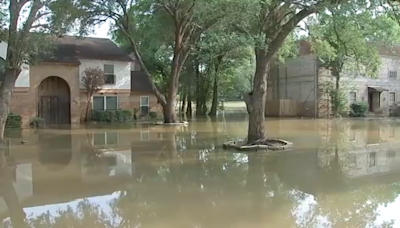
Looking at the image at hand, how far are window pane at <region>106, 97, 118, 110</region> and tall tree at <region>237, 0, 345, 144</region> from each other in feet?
52.7

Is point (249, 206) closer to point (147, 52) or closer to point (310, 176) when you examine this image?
point (310, 176)

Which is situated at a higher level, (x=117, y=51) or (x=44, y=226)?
(x=117, y=51)

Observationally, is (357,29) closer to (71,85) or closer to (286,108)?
(71,85)

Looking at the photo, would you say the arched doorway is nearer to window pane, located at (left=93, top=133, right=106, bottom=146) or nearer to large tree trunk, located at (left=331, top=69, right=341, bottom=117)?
window pane, located at (left=93, top=133, right=106, bottom=146)

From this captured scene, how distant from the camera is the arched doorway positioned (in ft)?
84.1

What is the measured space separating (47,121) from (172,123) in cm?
846

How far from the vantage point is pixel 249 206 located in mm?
6379

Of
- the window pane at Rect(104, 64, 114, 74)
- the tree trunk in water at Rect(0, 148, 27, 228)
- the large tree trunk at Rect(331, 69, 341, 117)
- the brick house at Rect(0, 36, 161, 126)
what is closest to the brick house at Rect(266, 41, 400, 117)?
the large tree trunk at Rect(331, 69, 341, 117)

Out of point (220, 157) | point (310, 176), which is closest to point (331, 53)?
point (220, 157)

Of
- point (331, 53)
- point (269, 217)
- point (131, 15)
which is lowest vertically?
point (269, 217)

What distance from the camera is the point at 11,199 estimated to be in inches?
275

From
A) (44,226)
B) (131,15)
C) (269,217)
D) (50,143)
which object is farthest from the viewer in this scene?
(131,15)

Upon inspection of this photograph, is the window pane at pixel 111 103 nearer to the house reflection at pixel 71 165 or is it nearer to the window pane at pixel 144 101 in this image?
the window pane at pixel 144 101

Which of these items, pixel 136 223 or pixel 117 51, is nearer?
pixel 136 223
